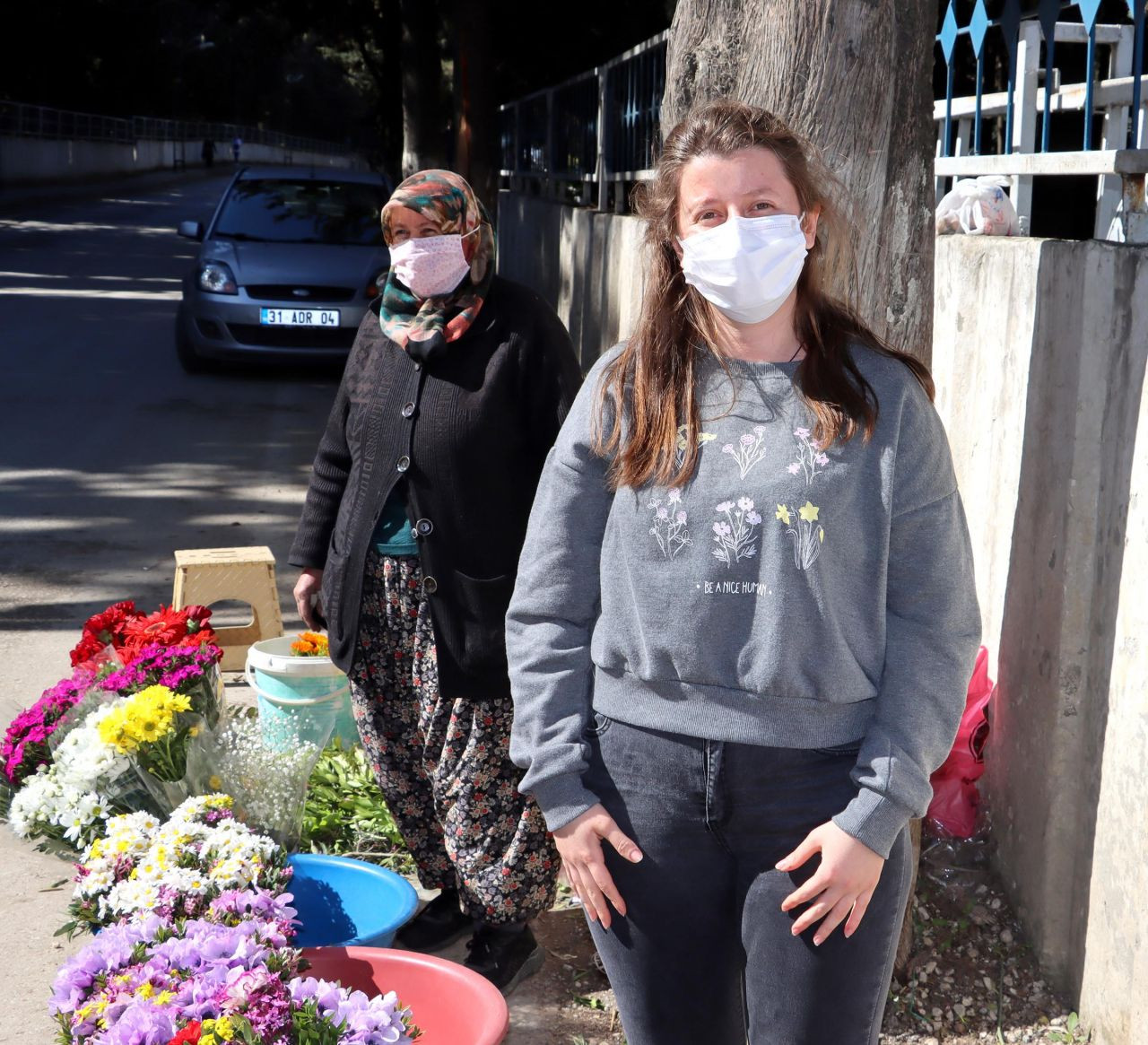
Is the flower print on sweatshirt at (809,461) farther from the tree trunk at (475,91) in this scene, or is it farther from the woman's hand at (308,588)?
the tree trunk at (475,91)

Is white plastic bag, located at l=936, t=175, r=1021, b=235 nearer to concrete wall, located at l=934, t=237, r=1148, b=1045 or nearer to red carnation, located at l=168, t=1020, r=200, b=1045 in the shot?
concrete wall, located at l=934, t=237, r=1148, b=1045

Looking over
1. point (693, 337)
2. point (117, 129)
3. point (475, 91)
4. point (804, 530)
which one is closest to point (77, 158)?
point (117, 129)

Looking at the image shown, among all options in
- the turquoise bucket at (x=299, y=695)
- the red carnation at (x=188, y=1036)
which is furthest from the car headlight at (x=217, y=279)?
the red carnation at (x=188, y=1036)

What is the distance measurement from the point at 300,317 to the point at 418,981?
926 centimetres

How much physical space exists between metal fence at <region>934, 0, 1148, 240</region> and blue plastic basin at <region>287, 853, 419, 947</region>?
7.56 ft

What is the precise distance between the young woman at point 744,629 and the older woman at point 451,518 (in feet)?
3.59

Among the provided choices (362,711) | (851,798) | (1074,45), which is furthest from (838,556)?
(1074,45)

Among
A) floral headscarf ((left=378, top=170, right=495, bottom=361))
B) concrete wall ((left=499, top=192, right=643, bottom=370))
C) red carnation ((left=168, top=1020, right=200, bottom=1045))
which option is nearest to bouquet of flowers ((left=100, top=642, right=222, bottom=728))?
floral headscarf ((left=378, top=170, right=495, bottom=361))

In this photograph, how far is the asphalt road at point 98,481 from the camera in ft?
13.6

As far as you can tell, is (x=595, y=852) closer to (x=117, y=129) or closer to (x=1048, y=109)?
(x=1048, y=109)

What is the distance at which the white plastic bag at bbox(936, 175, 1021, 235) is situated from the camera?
4.03 m

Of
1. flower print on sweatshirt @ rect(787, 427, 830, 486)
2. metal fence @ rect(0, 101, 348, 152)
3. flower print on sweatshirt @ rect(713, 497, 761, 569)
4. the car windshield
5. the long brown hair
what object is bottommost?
flower print on sweatshirt @ rect(713, 497, 761, 569)

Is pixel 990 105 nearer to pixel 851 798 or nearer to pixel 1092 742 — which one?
pixel 1092 742

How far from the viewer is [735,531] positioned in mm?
1945
